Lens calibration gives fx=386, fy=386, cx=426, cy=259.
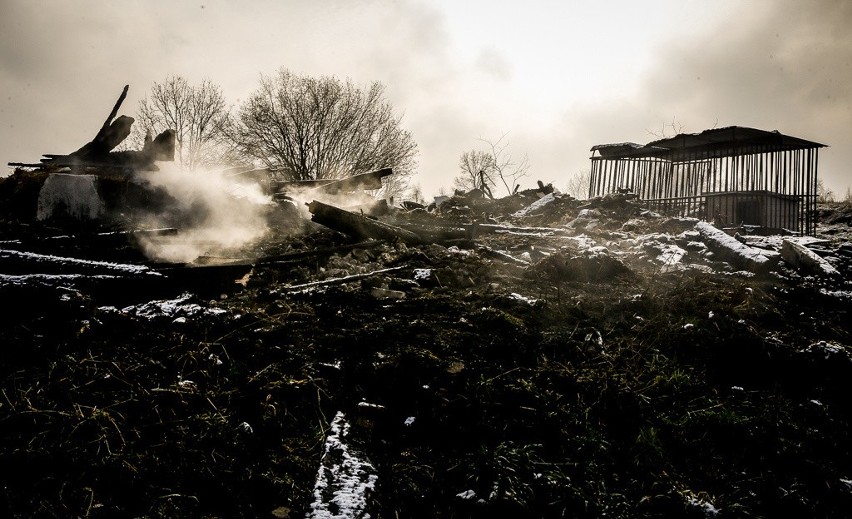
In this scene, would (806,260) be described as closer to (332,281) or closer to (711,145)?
(332,281)

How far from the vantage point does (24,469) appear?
59.6 inches

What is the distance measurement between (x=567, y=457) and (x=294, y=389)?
4.82 ft

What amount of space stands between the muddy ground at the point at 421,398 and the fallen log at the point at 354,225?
2.29m

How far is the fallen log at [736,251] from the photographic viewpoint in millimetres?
5598

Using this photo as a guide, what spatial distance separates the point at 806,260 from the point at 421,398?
258 inches

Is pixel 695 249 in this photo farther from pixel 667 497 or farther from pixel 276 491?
pixel 276 491

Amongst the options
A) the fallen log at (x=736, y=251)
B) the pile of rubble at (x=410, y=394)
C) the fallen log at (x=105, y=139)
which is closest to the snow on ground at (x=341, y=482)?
the pile of rubble at (x=410, y=394)

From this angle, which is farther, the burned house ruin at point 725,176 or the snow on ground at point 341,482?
the burned house ruin at point 725,176

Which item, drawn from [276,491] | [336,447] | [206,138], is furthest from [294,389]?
[206,138]

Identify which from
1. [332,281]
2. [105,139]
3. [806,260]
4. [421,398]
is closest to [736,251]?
[806,260]

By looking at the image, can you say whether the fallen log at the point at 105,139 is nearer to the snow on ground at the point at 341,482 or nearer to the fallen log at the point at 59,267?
the fallen log at the point at 59,267

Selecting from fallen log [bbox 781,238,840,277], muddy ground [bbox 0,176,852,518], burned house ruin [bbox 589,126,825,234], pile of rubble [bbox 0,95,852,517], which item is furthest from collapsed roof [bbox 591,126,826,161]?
muddy ground [bbox 0,176,852,518]

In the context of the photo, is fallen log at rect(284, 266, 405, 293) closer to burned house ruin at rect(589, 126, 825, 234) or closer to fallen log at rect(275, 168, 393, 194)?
fallen log at rect(275, 168, 393, 194)

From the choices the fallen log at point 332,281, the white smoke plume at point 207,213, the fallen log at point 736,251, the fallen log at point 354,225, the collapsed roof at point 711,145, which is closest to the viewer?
the fallen log at point 332,281
